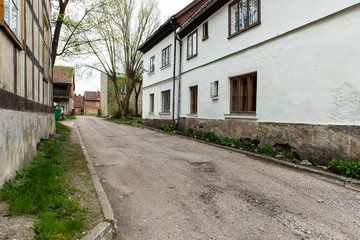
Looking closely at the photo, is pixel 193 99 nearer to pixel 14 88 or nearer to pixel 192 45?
pixel 192 45

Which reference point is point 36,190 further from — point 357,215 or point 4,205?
point 357,215

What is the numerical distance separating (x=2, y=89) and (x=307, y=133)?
660 cm

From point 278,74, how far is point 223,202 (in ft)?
16.1

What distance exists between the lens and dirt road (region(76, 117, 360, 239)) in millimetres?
2660

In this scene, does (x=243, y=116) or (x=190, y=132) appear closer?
(x=243, y=116)

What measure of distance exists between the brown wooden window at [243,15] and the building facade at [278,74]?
0.11 feet

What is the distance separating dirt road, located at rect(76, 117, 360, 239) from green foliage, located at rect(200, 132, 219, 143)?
334cm

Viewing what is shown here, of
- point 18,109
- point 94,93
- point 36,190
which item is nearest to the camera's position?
point 36,190

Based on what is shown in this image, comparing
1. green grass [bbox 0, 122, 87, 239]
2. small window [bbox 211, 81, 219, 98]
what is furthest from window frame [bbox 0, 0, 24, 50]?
small window [bbox 211, 81, 219, 98]

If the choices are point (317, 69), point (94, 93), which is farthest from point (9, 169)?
point (94, 93)

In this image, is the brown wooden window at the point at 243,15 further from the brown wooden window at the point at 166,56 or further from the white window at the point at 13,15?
the white window at the point at 13,15

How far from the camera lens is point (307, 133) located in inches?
227

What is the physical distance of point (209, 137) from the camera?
946 cm

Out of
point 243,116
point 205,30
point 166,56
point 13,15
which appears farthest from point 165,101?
point 13,15
